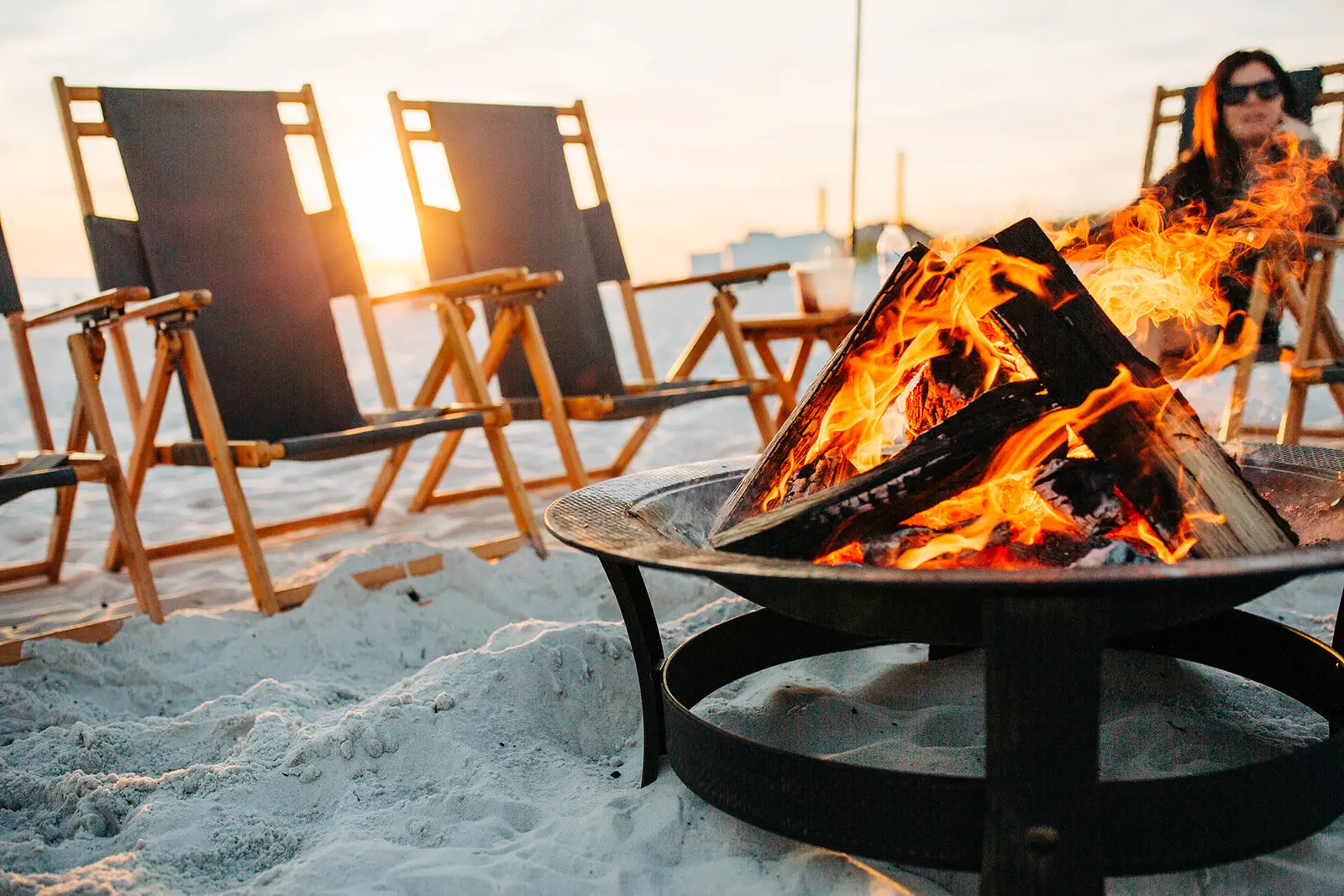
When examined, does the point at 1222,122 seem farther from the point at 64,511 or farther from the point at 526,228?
the point at 64,511

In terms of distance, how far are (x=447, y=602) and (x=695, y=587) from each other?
570 mm

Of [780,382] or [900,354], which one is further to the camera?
[780,382]

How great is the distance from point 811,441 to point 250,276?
212 centimetres

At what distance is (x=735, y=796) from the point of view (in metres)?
1.09

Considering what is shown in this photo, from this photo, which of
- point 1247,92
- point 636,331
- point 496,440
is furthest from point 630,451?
point 1247,92

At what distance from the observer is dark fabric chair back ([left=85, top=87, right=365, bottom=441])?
2.66m

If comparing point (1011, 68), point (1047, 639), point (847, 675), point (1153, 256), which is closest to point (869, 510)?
point (1047, 639)

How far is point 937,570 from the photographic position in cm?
85

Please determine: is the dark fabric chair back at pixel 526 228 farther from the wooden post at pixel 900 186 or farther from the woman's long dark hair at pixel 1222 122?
the woman's long dark hair at pixel 1222 122

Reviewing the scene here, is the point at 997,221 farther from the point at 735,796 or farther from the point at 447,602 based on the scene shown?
the point at 447,602

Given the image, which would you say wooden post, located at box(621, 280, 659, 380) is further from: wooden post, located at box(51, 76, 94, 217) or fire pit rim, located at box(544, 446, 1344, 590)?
fire pit rim, located at box(544, 446, 1344, 590)

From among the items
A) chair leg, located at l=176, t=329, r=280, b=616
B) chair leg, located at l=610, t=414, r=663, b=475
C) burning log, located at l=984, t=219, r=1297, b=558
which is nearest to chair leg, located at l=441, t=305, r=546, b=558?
chair leg, located at l=176, t=329, r=280, b=616

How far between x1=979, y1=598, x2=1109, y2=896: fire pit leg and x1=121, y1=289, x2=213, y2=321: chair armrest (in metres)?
1.89

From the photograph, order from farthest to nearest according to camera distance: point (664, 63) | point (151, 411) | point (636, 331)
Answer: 1. point (664, 63)
2. point (636, 331)
3. point (151, 411)
